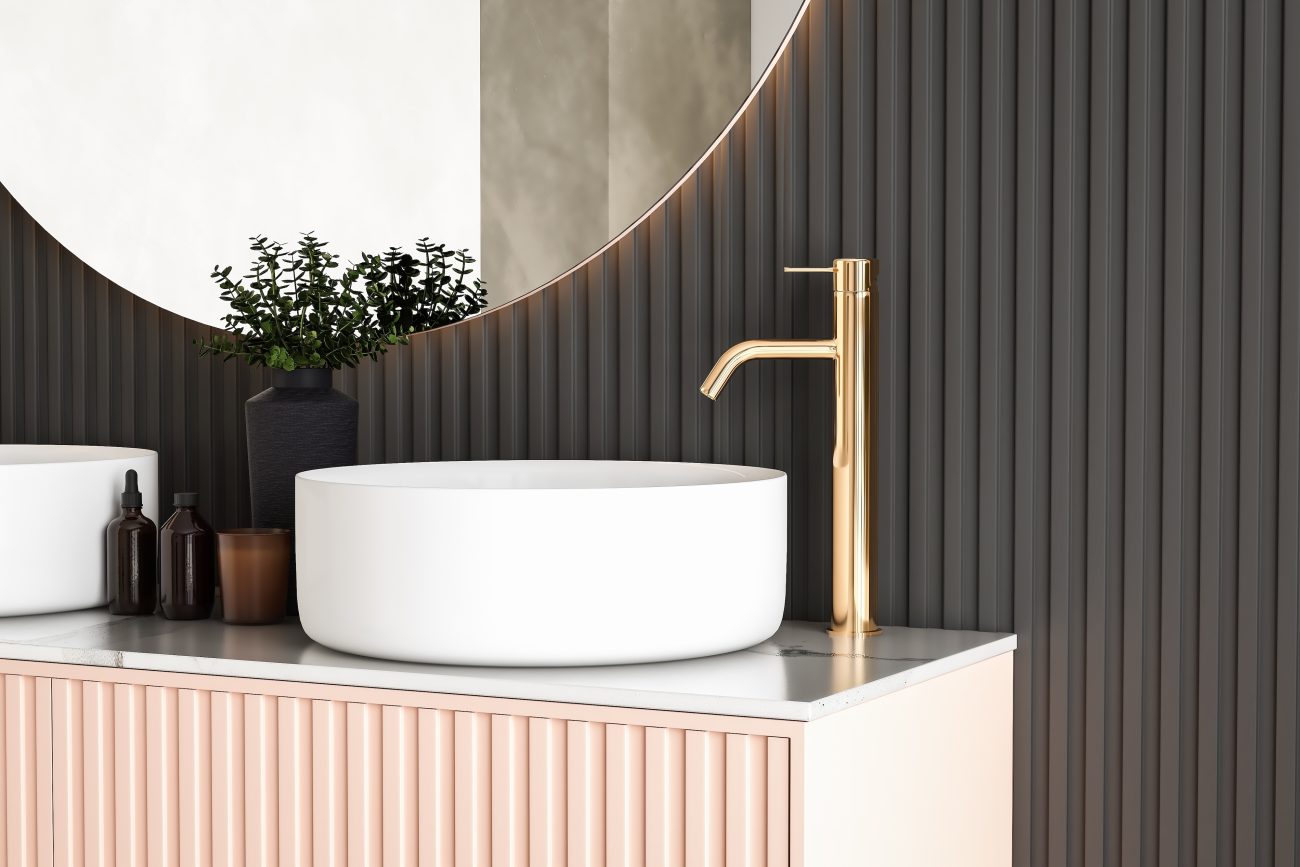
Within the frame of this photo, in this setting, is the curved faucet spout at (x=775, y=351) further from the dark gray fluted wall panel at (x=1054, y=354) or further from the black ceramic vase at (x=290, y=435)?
the black ceramic vase at (x=290, y=435)

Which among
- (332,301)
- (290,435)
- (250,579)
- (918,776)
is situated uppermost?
(332,301)

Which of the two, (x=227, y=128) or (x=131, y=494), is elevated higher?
(x=227, y=128)

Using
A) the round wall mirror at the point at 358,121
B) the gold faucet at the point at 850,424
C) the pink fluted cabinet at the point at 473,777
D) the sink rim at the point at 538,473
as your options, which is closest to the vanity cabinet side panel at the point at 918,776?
the pink fluted cabinet at the point at 473,777

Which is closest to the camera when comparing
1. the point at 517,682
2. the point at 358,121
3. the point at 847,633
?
the point at 517,682

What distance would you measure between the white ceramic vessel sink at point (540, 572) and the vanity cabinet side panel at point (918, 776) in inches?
5.2

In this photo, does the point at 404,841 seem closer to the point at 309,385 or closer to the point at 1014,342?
the point at 309,385

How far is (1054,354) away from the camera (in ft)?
4.18

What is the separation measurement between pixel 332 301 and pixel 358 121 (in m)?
0.22

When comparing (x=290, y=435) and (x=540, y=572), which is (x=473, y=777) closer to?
(x=540, y=572)

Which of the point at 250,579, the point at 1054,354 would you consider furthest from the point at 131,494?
the point at 1054,354

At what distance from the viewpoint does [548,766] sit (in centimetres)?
103

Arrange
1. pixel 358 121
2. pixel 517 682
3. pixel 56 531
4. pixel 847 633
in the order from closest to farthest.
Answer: pixel 517 682 → pixel 847 633 → pixel 56 531 → pixel 358 121

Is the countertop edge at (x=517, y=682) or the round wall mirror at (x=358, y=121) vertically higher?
the round wall mirror at (x=358, y=121)

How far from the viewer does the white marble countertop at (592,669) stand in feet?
3.28
